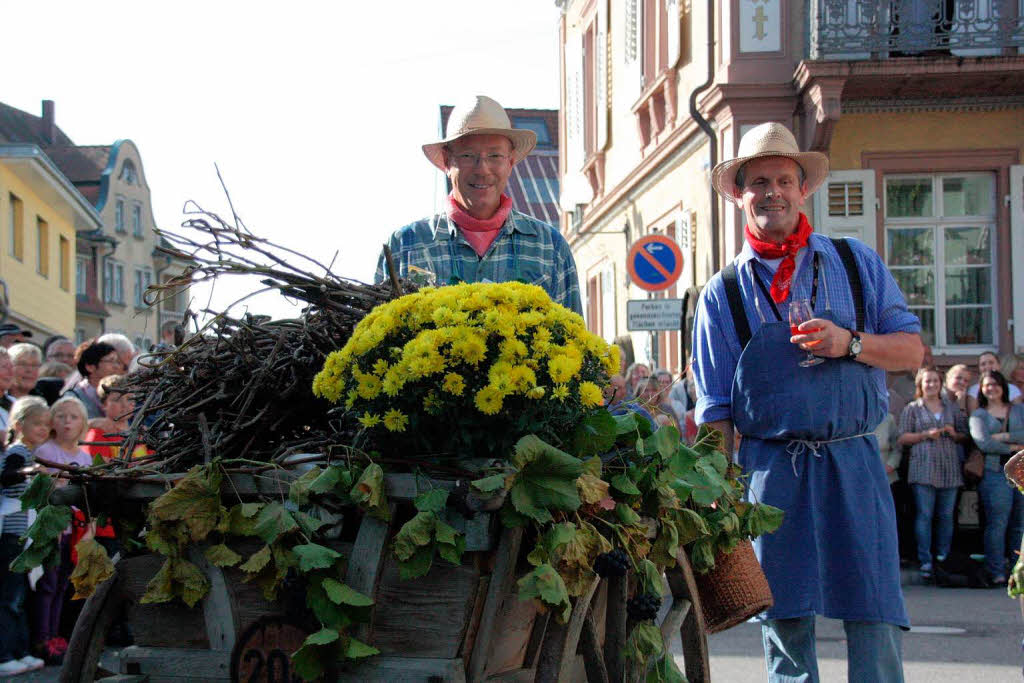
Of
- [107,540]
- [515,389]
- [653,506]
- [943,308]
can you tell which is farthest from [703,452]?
[943,308]

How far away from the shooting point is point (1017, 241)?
15.1m

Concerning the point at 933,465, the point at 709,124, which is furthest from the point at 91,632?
the point at 709,124

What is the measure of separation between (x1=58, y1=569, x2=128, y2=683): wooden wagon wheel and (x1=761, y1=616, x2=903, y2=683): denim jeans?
6.68ft

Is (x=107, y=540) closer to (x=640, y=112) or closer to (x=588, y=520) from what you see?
(x=588, y=520)

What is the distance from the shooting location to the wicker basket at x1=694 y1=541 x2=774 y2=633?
11.6 feet

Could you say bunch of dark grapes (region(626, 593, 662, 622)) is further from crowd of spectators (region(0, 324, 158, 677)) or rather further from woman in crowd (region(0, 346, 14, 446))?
woman in crowd (region(0, 346, 14, 446))

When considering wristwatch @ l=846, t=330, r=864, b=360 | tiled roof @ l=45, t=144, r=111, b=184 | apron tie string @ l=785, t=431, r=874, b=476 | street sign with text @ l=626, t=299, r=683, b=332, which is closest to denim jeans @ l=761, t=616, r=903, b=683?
apron tie string @ l=785, t=431, r=874, b=476

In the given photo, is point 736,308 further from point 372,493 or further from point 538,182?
point 538,182

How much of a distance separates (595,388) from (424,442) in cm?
38

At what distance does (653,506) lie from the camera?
305cm

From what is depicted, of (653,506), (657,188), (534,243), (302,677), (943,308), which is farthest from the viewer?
(657,188)

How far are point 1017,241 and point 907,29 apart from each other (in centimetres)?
283

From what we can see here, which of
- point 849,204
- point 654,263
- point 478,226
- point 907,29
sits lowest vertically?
point 478,226

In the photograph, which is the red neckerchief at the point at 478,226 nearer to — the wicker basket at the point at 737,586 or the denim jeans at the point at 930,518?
the wicker basket at the point at 737,586
